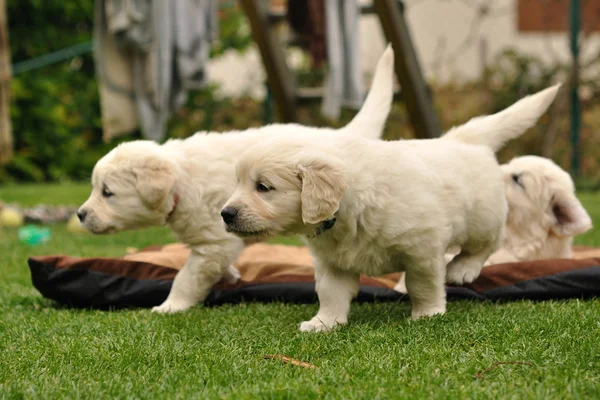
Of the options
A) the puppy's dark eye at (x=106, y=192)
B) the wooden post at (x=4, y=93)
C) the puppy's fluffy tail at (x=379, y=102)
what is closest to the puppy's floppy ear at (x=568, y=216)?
the puppy's fluffy tail at (x=379, y=102)

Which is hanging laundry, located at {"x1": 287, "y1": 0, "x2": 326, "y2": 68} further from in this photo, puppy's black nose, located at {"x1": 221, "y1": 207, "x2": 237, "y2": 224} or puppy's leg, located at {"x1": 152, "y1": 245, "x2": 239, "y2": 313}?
puppy's black nose, located at {"x1": 221, "y1": 207, "x2": 237, "y2": 224}

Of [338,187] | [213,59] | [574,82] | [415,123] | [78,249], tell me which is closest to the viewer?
[338,187]

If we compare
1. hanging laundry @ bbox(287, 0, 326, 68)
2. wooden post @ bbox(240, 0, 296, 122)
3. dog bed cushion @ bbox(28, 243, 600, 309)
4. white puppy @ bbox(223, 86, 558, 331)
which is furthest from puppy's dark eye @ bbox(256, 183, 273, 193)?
hanging laundry @ bbox(287, 0, 326, 68)

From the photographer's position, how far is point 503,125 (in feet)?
11.3

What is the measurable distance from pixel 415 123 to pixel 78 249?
8.20ft

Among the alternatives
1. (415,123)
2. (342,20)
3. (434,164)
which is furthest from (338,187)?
(342,20)

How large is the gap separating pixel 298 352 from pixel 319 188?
1.68 feet

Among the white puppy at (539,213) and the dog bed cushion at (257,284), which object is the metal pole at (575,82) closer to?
the white puppy at (539,213)

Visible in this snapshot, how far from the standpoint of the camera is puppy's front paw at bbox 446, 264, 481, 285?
3.18 meters

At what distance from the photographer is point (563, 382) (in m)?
2.00

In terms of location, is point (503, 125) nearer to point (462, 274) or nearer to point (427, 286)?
point (462, 274)

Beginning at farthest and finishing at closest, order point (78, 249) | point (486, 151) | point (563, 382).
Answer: point (78, 249), point (486, 151), point (563, 382)

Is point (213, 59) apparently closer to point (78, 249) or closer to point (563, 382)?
point (78, 249)

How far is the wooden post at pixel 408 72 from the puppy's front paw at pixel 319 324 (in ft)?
10.2
